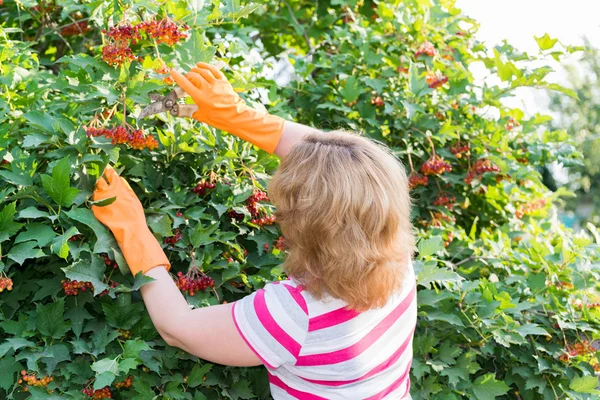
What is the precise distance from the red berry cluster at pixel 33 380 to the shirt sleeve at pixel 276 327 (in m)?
0.52

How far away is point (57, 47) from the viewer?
325cm

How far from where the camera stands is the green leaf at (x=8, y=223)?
1.63m

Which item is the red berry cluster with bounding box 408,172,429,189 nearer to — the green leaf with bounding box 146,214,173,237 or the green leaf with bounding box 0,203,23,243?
the green leaf with bounding box 146,214,173,237

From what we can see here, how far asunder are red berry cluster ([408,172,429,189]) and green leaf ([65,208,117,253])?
136 cm

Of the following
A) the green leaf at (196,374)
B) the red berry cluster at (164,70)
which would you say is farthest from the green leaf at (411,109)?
the green leaf at (196,374)

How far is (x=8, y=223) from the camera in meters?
1.64

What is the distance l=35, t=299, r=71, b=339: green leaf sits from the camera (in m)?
1.67

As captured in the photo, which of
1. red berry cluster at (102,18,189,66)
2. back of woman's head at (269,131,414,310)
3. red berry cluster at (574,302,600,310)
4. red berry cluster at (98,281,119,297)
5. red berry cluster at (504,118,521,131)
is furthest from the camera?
red berry cluster at (504,118,521,131)

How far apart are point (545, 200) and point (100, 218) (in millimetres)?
2428

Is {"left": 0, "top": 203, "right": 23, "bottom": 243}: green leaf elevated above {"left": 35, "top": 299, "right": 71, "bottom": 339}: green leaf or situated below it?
above

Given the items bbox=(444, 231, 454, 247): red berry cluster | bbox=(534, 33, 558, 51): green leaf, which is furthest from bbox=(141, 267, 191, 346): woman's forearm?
bbox=(534, 33, 558, 51): green leaf

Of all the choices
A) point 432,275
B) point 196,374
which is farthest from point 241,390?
point 432,275

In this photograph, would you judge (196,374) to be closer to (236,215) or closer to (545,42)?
(236,215)

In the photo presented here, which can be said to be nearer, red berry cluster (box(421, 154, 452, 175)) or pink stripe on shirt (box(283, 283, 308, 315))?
pink stripe on shirt (box(283, 283, 308, 315))
